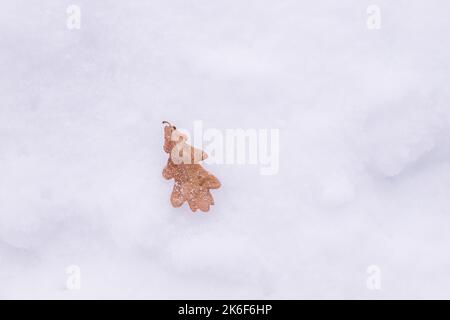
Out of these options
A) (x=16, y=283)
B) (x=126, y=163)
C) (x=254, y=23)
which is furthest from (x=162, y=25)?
(x=16, y=283)

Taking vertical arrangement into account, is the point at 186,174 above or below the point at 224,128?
below

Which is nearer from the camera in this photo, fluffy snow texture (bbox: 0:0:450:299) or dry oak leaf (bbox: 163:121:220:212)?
dry oak leaf (bbox: 163:121:220:212)

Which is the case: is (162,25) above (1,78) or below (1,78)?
above

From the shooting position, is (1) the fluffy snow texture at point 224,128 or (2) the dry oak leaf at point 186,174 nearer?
(2) the dry oak leaf at point 186,174

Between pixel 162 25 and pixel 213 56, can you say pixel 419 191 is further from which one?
pixel 162 25
